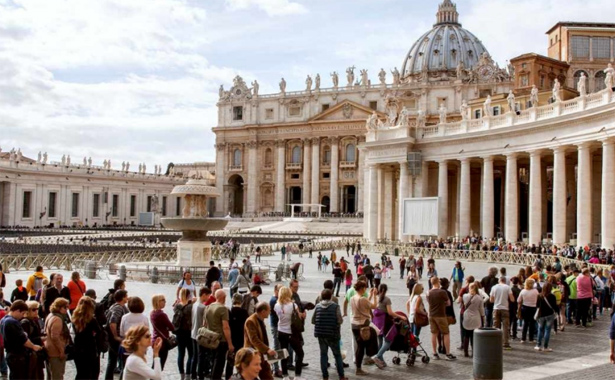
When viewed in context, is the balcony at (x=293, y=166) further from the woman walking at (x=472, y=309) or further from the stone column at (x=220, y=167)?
the woman walking at (x=472, y=309)

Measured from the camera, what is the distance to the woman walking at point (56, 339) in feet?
27.4

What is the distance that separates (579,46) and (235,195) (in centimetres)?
5851

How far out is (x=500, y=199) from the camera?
168ft

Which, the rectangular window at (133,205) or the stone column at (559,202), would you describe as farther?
the rectangular window at (133,205)

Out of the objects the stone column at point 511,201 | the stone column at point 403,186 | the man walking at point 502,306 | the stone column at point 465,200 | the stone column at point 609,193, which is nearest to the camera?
the man walking at point 502,306

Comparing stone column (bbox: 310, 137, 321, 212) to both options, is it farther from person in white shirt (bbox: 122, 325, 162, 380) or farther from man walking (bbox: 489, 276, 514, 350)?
person in white shirt (bbox: 122, 325, 162, 380)

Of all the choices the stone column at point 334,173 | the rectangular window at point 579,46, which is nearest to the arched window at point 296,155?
the stone column at point 334,173

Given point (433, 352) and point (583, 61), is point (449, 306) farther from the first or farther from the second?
point (583, 61)

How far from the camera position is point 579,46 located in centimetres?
7512

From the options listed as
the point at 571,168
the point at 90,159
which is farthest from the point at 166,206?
the point at 571,168

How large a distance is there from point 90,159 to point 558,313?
8740 centimetres

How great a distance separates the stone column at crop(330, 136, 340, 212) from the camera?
99312 mm

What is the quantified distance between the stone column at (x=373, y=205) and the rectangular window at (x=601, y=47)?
1628 inches

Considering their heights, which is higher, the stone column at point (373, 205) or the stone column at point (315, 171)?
the stone column at point (315, 171)
